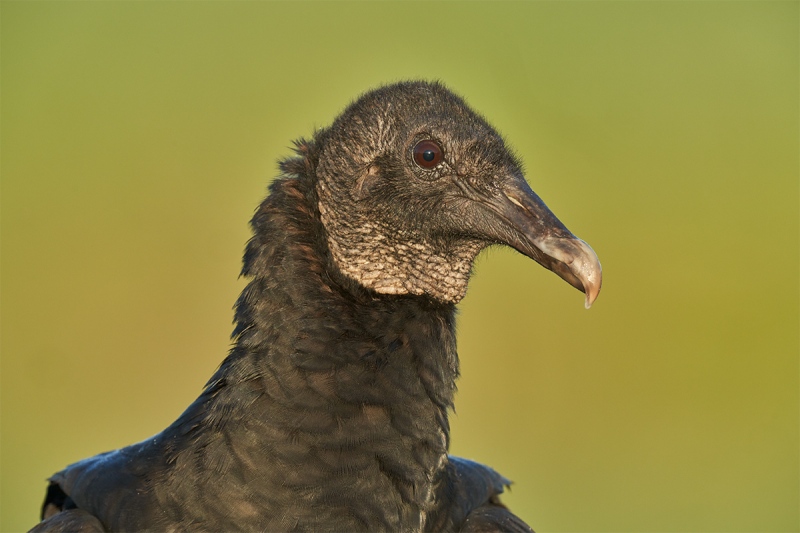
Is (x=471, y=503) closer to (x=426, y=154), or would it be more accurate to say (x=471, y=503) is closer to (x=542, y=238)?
(x=542, y=238)

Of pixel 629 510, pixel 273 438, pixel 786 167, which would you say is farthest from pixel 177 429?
pixel 786 167

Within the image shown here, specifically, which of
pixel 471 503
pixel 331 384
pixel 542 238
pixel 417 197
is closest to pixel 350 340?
pixel 331 384

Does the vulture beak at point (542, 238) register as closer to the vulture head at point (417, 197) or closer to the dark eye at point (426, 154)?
the vulture head at point (417, 197)

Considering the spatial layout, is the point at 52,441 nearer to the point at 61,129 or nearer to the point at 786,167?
the point at 61,129

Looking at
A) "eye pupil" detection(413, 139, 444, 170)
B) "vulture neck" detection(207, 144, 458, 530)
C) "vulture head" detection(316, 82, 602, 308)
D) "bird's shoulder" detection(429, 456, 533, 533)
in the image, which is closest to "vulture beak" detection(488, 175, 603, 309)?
"vulture head" detection(316, 82, 602, 308)

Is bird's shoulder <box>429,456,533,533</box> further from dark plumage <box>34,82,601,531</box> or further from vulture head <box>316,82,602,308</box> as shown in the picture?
vulture head <box>316,82,602,308</box>

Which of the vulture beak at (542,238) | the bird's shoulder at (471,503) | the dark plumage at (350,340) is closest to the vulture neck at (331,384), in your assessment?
the dark plumage at (350,340)

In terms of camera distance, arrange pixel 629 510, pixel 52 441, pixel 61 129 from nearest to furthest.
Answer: pixel 629 510, pixel 52 441, pixel 61 129
